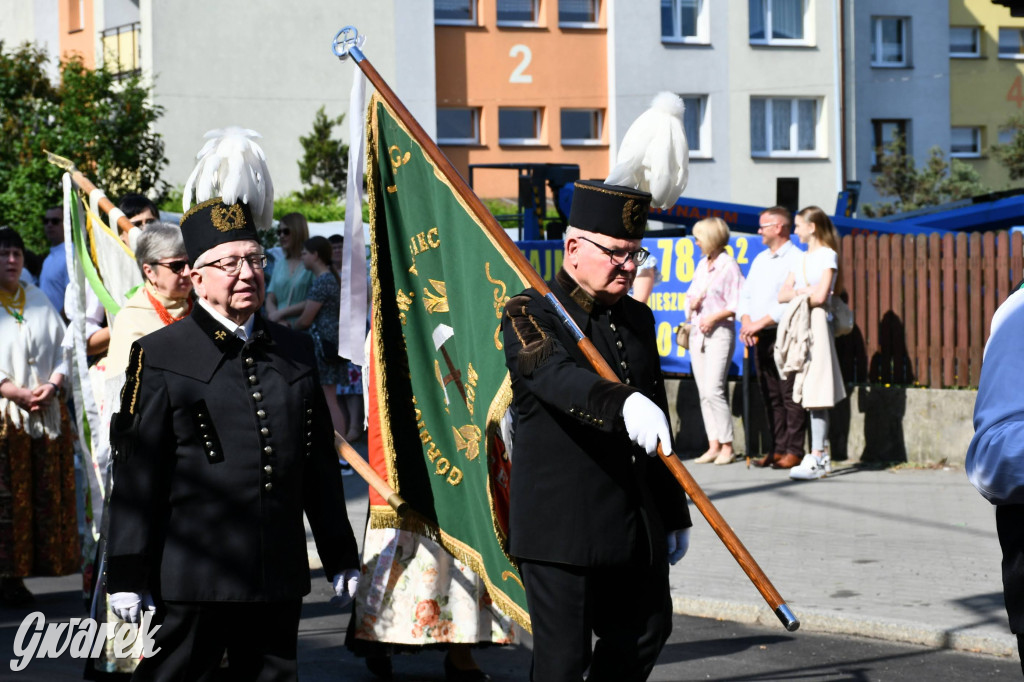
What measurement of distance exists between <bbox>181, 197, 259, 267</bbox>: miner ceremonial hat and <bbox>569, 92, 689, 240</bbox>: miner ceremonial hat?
1.00 m

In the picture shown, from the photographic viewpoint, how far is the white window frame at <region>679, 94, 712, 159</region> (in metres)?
39.4

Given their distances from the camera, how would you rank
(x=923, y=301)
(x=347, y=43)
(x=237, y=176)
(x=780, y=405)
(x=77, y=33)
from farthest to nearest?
(x=77, y=33), (x=923, y=301), (x=780, y=405), (x=347, y=43), (x=237, y=176)

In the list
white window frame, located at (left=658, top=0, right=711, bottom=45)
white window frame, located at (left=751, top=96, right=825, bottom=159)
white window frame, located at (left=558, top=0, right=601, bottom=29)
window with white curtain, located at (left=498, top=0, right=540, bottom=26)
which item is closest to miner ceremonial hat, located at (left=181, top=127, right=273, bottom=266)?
white window frame, located at (left=558, top=0, right=601, bottom=29)

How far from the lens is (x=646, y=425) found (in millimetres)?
3746

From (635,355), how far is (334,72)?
114ft

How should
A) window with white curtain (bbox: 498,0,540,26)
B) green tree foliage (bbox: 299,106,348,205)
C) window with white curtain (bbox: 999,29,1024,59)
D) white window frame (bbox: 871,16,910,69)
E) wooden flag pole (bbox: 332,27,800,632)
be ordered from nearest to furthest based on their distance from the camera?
1. wooden flag pole (bbox: 332,27,800,632)
2. green tree foliage (bbox: 299,106,348,205)
3. window with white curtain (bbox: 498,0,540,26)
4. white window frame (bbox: 871,16,910,69)
5. window with white curtain (bbox: 999,29,1024,59)

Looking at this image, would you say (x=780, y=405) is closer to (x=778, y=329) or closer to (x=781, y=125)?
(x=778, y=329)

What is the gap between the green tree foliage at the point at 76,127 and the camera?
23.5m

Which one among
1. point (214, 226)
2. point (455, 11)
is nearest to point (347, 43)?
point (214, 226)

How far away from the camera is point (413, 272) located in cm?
568

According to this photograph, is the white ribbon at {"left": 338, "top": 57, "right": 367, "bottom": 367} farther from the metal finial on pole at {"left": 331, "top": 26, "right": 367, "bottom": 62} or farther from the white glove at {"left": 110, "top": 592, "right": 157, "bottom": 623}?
the white glove at {"left": 110, "top": 592, "right": 157, "bottom": 623}

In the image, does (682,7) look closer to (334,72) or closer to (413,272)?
(334,72)

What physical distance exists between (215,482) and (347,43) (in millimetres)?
2042

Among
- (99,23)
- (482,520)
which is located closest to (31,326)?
(482,520)
